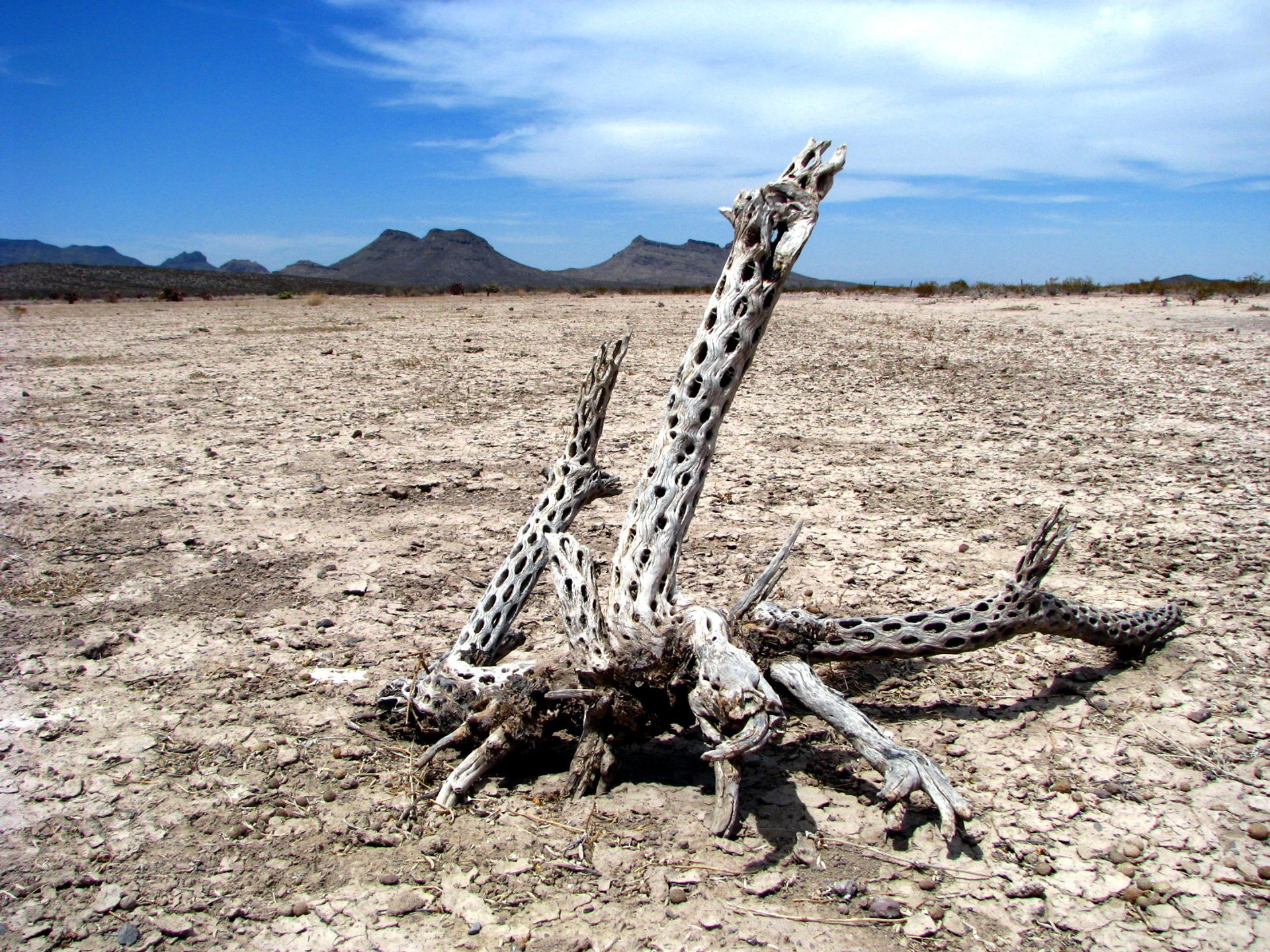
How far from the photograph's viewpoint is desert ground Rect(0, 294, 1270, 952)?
2592 millimetres

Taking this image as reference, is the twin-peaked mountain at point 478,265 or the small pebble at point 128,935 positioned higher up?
the twin-peaked mountain at point 478,265

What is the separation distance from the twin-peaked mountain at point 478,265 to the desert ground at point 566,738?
76.2 meters

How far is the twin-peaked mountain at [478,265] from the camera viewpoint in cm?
8912

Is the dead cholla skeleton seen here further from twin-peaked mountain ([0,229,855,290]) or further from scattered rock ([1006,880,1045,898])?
twin-peaked mountain ([0,229,855,290])

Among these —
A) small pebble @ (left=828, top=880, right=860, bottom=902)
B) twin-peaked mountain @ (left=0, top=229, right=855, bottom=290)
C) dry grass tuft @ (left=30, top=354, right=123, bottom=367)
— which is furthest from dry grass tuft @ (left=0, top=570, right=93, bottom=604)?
twin-peaked mountain @ (left=0, top=229, right=855, bottom=290)

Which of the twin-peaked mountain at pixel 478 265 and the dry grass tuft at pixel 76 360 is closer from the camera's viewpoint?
the dry grass tuft at pixel 76 360

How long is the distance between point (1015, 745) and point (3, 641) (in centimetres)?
479

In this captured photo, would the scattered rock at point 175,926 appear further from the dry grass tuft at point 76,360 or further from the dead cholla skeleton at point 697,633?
the dry grass tuft at point 76,360

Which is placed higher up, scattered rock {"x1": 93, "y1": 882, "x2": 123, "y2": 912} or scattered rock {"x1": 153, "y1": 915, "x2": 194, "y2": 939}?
scattered rock {"x1": 93, "y1": 882, "x2": 123, "y2": 912}

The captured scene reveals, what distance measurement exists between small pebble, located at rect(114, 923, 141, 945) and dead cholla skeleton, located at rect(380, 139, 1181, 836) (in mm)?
976

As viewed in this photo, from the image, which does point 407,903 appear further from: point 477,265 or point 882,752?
point 477,265

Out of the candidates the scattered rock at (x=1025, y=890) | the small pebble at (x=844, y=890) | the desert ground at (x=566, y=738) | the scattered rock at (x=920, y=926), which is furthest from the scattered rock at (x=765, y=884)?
the scattered rock at (x=1025, y=890)

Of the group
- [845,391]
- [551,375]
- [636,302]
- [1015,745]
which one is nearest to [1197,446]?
[845,391]

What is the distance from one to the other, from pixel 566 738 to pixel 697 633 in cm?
90
